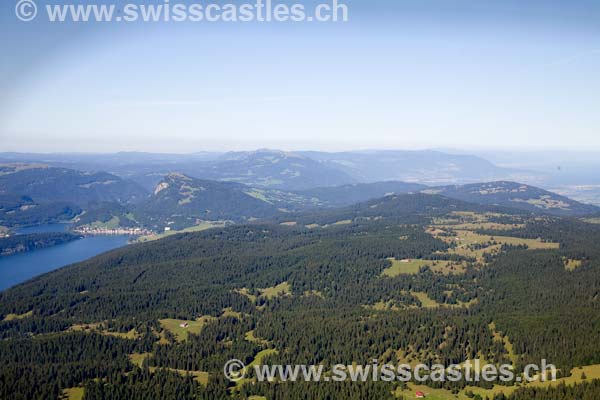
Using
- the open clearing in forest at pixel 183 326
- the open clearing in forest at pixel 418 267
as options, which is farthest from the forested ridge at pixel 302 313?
the open clearing in forest at pixel 418 267

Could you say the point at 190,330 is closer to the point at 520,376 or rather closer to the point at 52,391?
the point at 52,391

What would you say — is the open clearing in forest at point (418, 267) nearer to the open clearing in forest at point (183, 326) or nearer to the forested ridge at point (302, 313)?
the forested ridge at point (302, 313)

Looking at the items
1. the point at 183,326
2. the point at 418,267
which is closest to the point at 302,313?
the point at 183,326

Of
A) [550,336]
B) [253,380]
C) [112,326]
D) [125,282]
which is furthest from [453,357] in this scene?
[125,282]

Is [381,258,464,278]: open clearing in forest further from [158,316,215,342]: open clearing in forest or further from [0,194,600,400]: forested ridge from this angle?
[158,316,215,342]: open clearing in forest

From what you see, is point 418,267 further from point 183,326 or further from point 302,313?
point 183,326

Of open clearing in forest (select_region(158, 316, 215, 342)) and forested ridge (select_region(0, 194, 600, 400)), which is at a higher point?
forested ridge (select_region(0, 194, 600, 400))

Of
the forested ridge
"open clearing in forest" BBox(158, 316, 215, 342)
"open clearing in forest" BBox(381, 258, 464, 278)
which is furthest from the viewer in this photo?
"open clearing in forest" BBox(381, 258, 464, 278)

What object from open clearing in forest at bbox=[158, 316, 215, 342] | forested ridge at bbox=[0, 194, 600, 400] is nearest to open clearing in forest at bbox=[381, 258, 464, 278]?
forested ridge at bbox=[0, 194, 600, 400]
